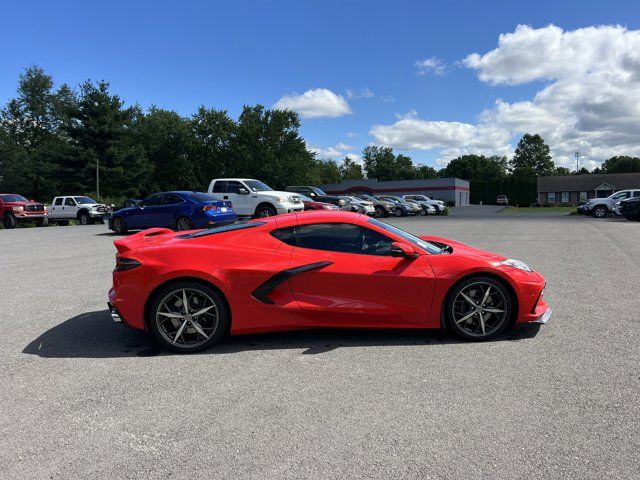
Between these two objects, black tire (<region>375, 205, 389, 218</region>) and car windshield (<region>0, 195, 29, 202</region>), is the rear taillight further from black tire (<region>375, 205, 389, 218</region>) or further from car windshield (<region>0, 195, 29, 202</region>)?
black tire (<region>375, 205, 389, 218</region>)

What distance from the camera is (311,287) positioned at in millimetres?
4539

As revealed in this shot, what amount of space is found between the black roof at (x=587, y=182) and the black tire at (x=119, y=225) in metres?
81.8

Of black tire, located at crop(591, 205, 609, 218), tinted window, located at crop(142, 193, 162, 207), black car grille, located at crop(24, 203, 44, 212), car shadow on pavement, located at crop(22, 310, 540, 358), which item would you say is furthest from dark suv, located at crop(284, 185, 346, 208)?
car shadow on pavement, located at crop(22, 310, 540, 358)

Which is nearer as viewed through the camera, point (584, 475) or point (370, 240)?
point (584, 475)

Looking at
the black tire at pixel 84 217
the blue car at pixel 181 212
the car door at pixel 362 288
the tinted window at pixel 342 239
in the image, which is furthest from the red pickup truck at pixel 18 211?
the car door at pixel 362 288

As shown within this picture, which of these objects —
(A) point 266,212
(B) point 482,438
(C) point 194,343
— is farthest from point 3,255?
(B) point 482,438

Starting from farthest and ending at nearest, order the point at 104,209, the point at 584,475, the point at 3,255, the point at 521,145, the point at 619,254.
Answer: the point at 521,145 < the point at 104,209 < the point at 3,255 < the point at 619,254 < the point at 584,475

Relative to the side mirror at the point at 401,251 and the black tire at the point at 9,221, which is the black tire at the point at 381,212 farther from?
the side mirror at the point at 401,251

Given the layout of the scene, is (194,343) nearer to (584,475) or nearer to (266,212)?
(584,475)

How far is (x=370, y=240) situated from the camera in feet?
15.6

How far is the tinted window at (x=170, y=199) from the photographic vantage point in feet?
53.2

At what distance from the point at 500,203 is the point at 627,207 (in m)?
65.1

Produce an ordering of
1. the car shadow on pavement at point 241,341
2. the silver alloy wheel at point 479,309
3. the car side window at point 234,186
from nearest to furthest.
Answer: the car shadow on pavement at point 241,341
the silver alloy wheel at point 479,309
the car side window at point 234,186

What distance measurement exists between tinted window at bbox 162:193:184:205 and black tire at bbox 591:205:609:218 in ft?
82.3
